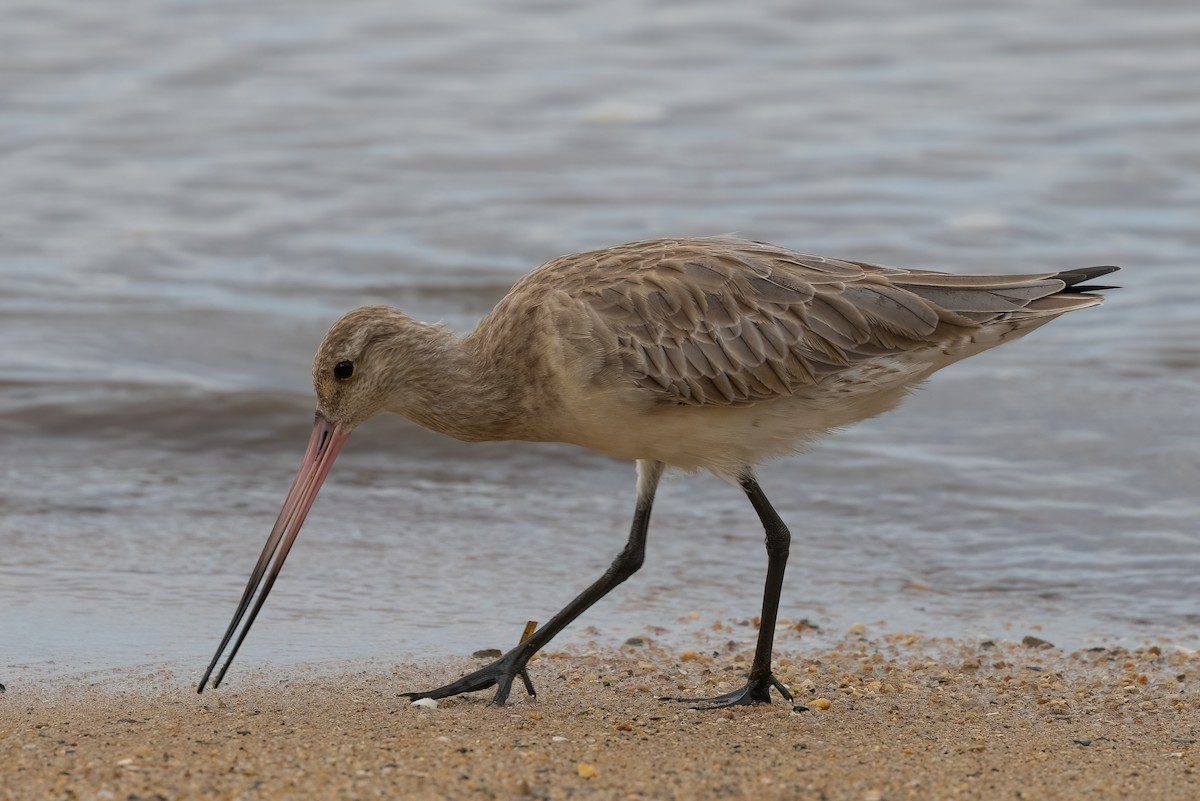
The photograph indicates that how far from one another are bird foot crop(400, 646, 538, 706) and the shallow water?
21.4 inches

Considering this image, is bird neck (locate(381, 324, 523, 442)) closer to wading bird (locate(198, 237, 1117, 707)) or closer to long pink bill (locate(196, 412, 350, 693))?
wading bird (locate(198, 237, 1117, 707))

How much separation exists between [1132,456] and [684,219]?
450 centimetres

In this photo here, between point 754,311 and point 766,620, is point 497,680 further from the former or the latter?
point 754,311

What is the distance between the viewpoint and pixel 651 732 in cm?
532

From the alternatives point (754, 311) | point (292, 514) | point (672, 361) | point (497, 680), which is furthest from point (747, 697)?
point (292, 514)

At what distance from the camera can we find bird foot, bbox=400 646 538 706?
5730 mm

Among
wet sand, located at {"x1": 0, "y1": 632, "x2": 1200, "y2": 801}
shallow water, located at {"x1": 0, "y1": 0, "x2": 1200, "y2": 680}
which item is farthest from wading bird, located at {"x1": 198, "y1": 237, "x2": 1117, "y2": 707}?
shallow water, located at {"x1": 0, "y1": 0, "x2": 1200, "y2": 680}

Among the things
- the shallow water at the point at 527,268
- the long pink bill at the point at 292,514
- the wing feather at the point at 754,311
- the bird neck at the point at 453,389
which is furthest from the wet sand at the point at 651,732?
the wing feather at the point at 754,311

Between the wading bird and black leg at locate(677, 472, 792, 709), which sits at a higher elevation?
the wading bird

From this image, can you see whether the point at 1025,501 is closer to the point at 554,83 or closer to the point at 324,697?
the point at 324,697

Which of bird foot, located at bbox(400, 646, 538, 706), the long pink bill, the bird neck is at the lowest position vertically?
bird foot, located at bbox(400, 646, 538, 706)

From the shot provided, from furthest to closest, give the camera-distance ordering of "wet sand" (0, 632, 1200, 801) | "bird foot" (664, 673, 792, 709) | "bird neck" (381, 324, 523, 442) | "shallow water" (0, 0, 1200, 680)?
"shallow water" (0, 0, 1200, 680), "bird neck" (381, 324, 523, 442), "bird foot" (664, 673, 792, 709), "wet sand" (0, 632, 1200, 801)

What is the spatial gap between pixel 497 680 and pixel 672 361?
4.16 feet

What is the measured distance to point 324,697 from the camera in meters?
5.67
